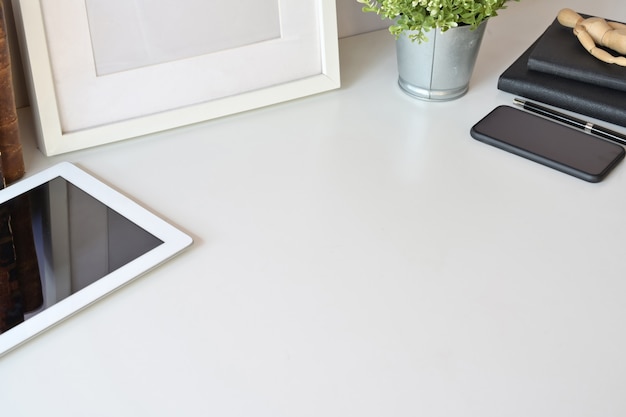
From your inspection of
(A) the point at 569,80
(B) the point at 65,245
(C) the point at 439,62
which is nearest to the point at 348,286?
(B) the point at 65,245

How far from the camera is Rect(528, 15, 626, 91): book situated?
1.06 metres

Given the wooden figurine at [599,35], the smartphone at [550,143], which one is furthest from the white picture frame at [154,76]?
the wooden figurine at [599,35]

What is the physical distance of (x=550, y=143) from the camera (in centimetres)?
100

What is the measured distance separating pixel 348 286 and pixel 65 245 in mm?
316

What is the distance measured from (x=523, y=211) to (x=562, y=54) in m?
0.34

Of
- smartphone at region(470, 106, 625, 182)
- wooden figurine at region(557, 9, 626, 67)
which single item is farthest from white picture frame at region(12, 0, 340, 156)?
wooden figurine at region(557, 9, 626, 67)

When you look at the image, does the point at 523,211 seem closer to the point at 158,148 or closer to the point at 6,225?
the point at 158,148

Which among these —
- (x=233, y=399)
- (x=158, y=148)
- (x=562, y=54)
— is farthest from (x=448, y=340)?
(x=562, y=54)

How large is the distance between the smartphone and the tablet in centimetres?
45

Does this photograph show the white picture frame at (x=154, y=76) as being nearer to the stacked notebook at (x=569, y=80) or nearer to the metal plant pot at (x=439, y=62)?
the metal plant pot at (x=439, y=62)

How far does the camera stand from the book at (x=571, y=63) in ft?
3.49

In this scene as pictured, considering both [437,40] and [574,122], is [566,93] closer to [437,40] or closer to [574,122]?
[574,122]

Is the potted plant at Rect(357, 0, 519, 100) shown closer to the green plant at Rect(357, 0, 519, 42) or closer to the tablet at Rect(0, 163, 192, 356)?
the green plant at Rect(357, 0, 519, 42)

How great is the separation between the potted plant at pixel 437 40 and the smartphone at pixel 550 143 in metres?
0.08
